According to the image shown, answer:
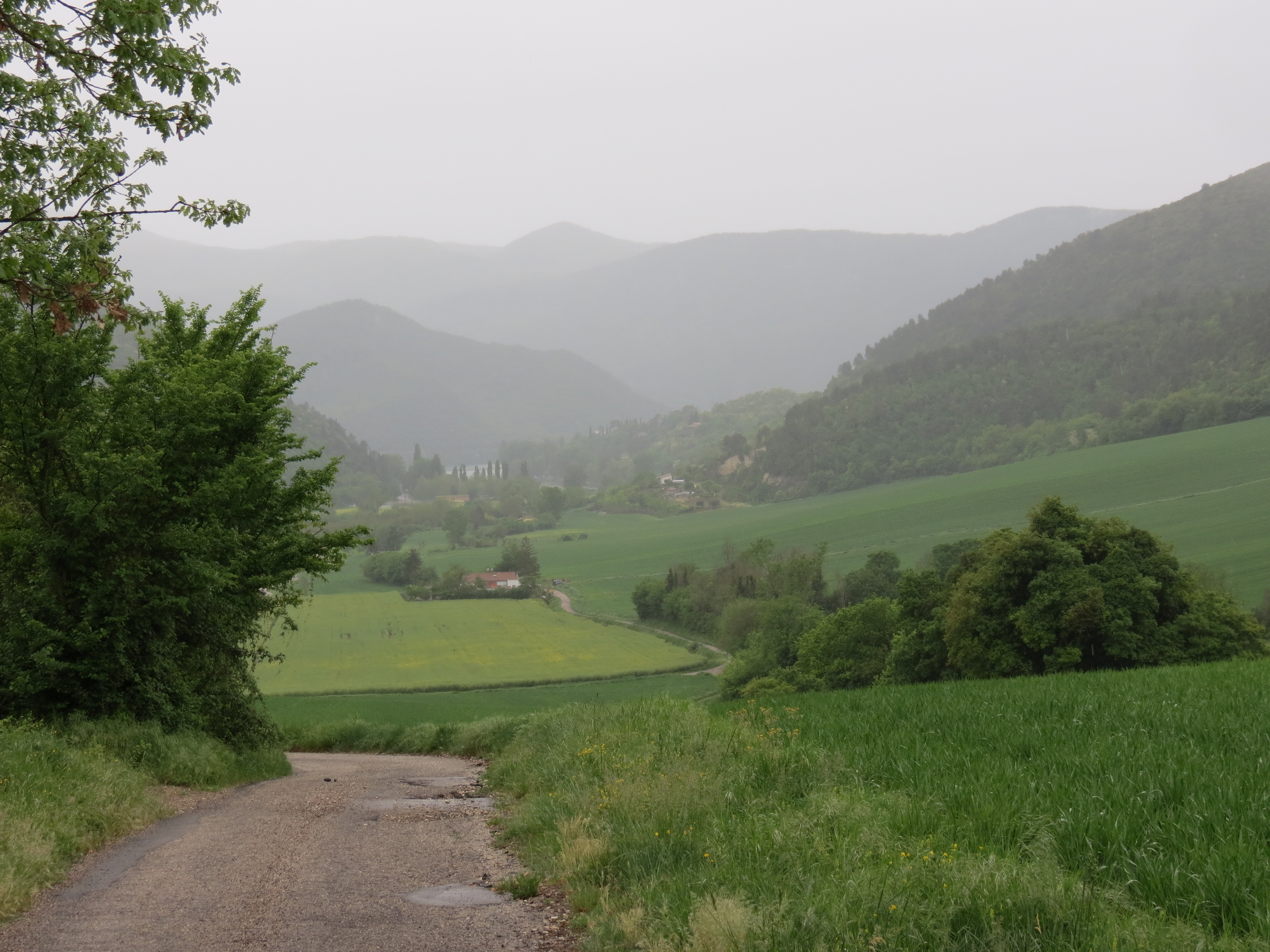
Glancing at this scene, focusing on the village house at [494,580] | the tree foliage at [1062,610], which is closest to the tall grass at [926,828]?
the tree foliage at [1062,610]

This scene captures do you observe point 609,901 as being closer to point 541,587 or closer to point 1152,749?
point 1152,749

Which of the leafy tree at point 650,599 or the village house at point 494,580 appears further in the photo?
the village house at point 494,580

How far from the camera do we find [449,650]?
80.9 metres

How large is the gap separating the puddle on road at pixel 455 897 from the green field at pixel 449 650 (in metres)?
59.6

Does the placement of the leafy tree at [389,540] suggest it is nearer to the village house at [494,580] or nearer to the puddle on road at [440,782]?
the village house at [494,580]

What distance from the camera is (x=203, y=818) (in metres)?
10.8

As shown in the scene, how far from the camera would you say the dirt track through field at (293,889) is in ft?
19.6

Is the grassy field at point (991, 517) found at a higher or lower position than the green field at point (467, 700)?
higher

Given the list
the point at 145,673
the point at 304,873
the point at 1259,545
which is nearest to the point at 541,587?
the point at 1259,545

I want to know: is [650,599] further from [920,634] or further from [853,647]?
[920,634]

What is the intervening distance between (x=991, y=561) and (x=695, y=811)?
2694 centimetres

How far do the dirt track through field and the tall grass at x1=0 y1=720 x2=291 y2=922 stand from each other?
234 millimetres

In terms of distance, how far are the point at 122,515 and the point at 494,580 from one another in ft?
354

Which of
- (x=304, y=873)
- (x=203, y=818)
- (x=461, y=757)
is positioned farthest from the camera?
(x=461, y=757)
